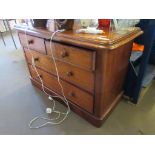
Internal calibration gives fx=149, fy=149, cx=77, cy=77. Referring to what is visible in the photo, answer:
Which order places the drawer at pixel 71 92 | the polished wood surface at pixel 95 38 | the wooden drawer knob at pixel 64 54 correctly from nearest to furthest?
the polished wood surface at pixel 95 38 < the wooden drawer knob at pixel 64 54 < the drawer at pixel 71 92

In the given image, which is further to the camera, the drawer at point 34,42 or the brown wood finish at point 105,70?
the drawer at point 34,42

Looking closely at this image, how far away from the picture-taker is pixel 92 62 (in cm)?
95

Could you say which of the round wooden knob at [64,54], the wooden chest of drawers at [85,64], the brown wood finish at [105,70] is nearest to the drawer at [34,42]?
the wooden chest of drawers at [85,64]

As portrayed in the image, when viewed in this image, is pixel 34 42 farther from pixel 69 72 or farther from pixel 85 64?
pixel 85 64

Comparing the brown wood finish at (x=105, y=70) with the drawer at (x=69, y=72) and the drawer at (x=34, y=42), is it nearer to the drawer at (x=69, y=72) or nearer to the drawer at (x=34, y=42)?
the drawer at (x=69, y=72)

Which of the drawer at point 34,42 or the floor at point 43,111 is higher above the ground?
the drawer at point 34,42

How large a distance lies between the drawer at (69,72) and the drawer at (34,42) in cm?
6

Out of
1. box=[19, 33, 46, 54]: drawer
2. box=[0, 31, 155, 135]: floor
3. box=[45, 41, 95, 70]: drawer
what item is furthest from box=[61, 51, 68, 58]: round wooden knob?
box=[0, 31, 155, 135]: floor

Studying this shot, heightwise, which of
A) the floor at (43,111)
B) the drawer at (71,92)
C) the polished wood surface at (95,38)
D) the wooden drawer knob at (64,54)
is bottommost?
the floor at (43,111)

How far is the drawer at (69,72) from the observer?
3.56 ft

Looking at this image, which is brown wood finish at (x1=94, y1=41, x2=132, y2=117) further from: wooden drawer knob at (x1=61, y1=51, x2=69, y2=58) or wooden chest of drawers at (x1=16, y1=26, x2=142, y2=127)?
wooden drawer knob at (x1=61, y1=51, x2=69, y2=58)

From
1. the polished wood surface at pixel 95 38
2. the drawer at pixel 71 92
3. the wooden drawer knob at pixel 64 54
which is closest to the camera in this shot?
the polished wood surface at pixel 95 38

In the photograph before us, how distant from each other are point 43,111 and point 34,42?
66cm
